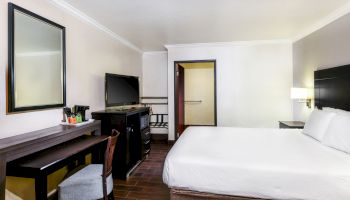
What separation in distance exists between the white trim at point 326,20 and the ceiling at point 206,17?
60mm

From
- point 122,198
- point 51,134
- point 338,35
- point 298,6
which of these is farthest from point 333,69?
point 51,134

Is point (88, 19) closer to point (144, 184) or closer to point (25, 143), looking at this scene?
point (25, 143)

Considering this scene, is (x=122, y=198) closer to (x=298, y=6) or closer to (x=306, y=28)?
(x=298, y=6)

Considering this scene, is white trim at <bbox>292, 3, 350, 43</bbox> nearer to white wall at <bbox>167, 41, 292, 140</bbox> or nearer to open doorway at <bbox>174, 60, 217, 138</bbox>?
white wall at <bbox>167, 41, 292, 140</bbox>

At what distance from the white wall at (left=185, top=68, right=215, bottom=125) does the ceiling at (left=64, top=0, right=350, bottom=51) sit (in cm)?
318

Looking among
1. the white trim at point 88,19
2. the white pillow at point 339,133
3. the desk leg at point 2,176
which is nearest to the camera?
the desk leg at point 2,176

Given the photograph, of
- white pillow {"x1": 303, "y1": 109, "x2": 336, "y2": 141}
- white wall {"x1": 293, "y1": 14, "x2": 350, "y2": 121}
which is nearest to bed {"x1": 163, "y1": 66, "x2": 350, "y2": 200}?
white pillow {"x1": 303, "y1": 109, "x2": 336, "y2": 141}

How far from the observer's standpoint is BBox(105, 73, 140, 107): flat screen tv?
3396mm

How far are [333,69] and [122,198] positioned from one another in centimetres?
338

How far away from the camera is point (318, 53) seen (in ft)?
11.3

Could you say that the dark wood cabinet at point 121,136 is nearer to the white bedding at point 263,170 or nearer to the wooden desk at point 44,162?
the wooden desk at point 44,162

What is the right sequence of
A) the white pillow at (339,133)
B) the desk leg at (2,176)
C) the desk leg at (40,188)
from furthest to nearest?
the white pillow at (339,133) → the desk leg at (40,188) → the desk leg at (2,176)

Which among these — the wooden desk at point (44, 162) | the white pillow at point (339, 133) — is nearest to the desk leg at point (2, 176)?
the wooden desk at point (44, 162)

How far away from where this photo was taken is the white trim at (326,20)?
2.78 m
